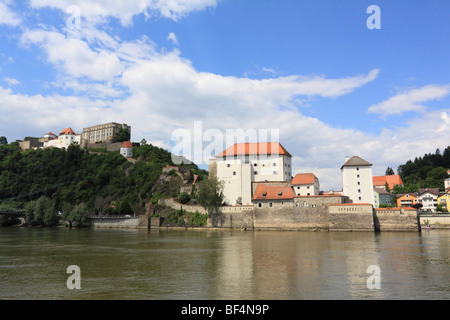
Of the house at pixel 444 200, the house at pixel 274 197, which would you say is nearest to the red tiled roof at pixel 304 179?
the house at pixel 274 197

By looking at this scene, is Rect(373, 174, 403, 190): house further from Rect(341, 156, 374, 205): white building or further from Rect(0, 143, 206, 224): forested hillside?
Rect(0, 143, 206, 224): forested hillside

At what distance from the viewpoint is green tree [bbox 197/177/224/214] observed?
49.5 metres

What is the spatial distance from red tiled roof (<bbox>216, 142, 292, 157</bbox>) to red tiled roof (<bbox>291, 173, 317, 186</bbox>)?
4834 mm

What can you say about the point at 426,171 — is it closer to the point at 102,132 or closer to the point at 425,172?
the point at 425,172

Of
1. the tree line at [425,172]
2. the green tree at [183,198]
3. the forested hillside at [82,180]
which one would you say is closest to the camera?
the green tree at [183,198]

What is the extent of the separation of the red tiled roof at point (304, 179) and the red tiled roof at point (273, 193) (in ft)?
16.2

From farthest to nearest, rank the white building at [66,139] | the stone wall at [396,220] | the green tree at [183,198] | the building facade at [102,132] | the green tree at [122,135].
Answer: the building facade at [102,132] < the white building at [66,139] < the green tree at [122,135] < the green tree at [183,198] < the stone wall at [396,220]

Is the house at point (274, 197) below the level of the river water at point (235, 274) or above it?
above

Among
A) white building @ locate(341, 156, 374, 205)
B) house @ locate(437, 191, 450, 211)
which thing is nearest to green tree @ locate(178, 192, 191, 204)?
white building @ locate(341, 156, 374, 205)

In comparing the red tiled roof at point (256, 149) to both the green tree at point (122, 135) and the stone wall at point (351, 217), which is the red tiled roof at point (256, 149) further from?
the green tree at point (122, 135)

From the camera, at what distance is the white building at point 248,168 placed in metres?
53.3

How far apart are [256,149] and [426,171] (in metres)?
56.8
